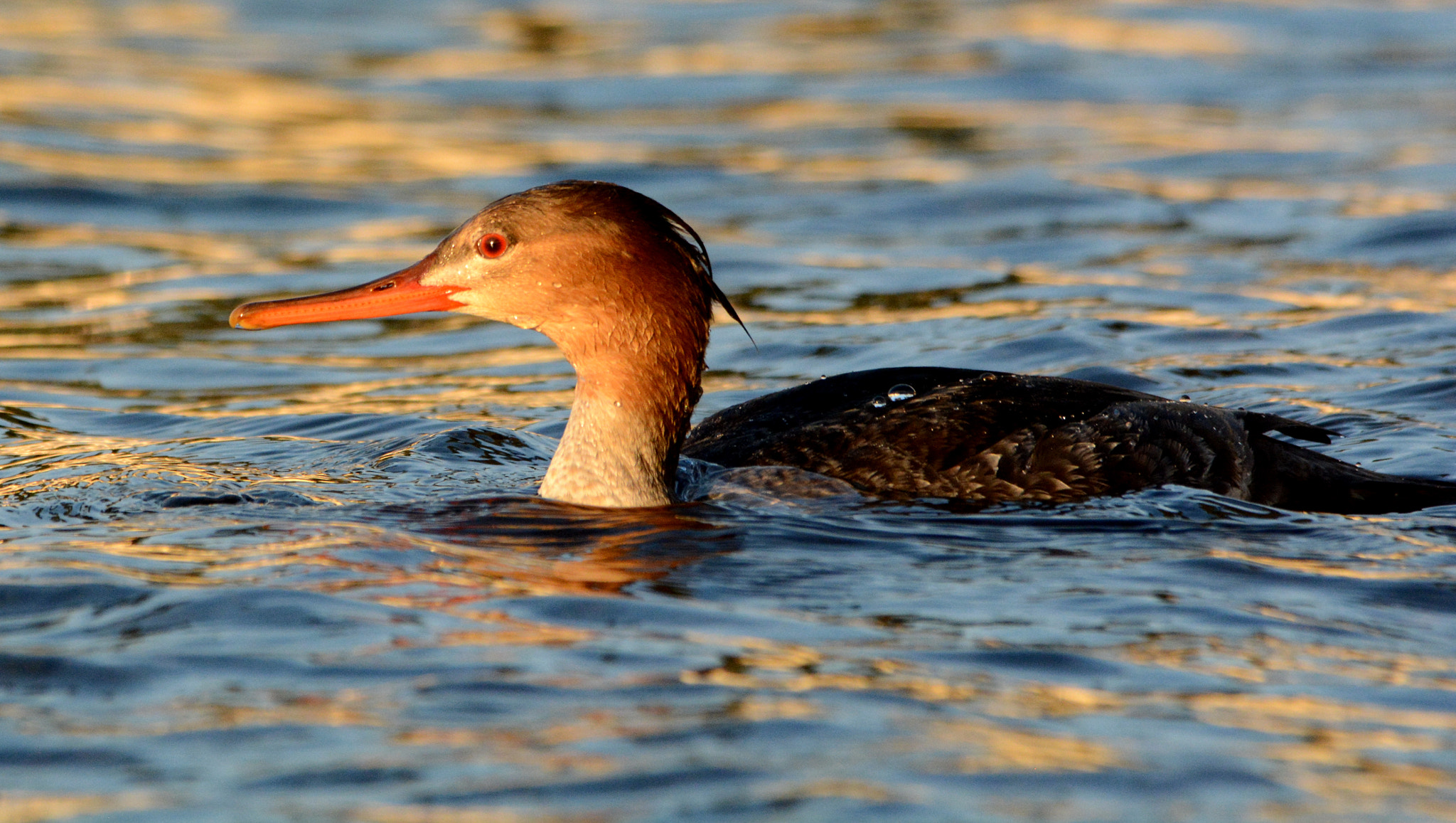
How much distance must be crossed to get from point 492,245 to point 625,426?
2.66 feet

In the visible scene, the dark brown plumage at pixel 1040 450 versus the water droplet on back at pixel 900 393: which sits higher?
the water droplet on back at pixel 900 393

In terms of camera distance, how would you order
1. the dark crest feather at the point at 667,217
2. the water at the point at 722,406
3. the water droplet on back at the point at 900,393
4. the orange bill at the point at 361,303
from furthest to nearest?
1. the water droplet on back at the point at 900,393
2. the orange bill at the point at 361,303
3. the dark crest feather at the point at 667,217
4. the water at the point at 722,406

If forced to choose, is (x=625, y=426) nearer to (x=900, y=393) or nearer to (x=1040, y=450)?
(x=900, y=393)

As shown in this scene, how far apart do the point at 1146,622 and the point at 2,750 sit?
309 cm

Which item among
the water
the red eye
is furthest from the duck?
the water

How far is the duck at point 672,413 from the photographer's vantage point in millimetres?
6539

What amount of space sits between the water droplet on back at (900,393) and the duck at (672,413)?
2.3 inches

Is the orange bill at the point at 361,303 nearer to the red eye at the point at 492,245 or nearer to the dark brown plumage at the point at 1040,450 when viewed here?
the red eye at the point at 492,245

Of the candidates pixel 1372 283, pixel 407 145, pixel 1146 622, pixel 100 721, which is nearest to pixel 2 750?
pixel 100 721

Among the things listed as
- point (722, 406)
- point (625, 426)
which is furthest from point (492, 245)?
point (722, 406)

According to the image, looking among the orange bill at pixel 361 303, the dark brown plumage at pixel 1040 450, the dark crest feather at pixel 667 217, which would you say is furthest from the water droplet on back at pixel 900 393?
the orange bill at pixel 361 303

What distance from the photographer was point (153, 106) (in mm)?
15320

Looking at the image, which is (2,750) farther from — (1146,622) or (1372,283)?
(1372,283)

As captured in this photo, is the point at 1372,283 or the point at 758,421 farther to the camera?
the point at 1372,283
